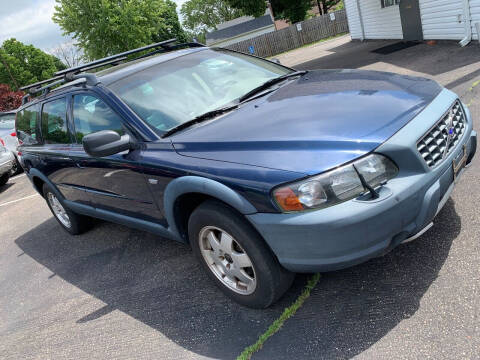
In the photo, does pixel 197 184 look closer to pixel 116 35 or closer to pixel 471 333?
pixel 471 333

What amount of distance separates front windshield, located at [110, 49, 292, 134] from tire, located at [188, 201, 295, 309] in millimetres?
835

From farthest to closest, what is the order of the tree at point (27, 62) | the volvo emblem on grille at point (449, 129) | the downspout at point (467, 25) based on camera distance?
the tree at point (27, 62)
the downspout at point (467, 25)
the volvo emblem on grille at point (449, 129)

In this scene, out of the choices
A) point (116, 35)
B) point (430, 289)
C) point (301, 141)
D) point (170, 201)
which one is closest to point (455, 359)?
point (430, 289)

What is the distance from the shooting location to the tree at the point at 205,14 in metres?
73.1

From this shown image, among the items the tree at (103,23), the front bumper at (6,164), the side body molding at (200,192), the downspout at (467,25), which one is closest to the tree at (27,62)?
the tree at (103,23)

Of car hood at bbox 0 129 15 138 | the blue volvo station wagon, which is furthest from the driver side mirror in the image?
car hood at bbox 0 129 15 138

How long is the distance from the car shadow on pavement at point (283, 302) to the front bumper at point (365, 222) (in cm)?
45

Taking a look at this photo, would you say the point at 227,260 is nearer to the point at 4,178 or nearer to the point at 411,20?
the point at 4,178

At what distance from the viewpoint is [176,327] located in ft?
10.2

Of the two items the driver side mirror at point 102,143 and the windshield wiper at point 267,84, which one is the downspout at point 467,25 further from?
the driver side mirror at point 102,143

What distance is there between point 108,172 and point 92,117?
549mm

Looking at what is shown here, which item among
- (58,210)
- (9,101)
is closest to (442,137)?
(58,210)

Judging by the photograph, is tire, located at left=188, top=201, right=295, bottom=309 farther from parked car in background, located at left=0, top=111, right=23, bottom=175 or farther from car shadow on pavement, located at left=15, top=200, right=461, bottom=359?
parked car in background, located at left=0, top=111, right=23, bottom=175

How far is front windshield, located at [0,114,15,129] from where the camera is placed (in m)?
11.4
